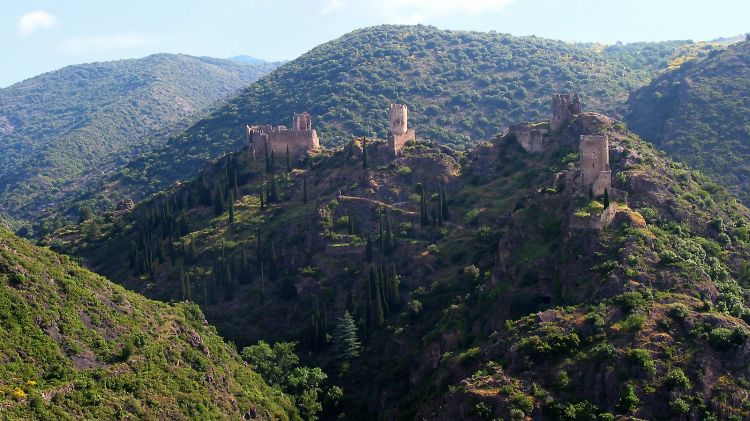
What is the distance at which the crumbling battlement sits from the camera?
111 meters

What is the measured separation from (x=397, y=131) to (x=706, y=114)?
6055cm

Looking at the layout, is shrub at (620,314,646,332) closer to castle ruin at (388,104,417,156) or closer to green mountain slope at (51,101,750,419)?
green mountain slope at (51,101,750,419)

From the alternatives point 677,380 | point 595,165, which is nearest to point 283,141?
point 595,165

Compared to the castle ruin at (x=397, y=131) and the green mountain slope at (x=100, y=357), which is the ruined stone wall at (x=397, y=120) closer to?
the castle ruin at (x=397, y=131)

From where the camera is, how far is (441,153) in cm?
11875

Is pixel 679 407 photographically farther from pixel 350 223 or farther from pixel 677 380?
pixel 350 223

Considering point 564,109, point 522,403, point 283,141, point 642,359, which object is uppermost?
point 564,109

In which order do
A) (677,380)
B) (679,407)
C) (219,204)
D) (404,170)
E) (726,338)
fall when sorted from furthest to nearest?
(219,204), (404,170), (726,338), (677,380), (679,407)

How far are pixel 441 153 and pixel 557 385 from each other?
188ft

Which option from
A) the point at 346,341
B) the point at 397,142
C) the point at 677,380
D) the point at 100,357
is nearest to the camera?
the point at 677,380

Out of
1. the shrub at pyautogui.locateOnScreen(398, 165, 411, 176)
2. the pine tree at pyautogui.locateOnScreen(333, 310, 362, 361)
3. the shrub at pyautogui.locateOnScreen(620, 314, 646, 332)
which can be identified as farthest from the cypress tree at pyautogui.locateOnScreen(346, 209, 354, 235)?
the shrub at pyautogui.locateOnScreen(620, 314, 646, 332)

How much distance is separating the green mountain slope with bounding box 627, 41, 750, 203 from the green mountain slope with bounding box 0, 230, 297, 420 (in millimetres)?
79487

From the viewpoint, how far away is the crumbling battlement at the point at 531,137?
111 meters

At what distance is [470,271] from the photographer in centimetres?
8819
